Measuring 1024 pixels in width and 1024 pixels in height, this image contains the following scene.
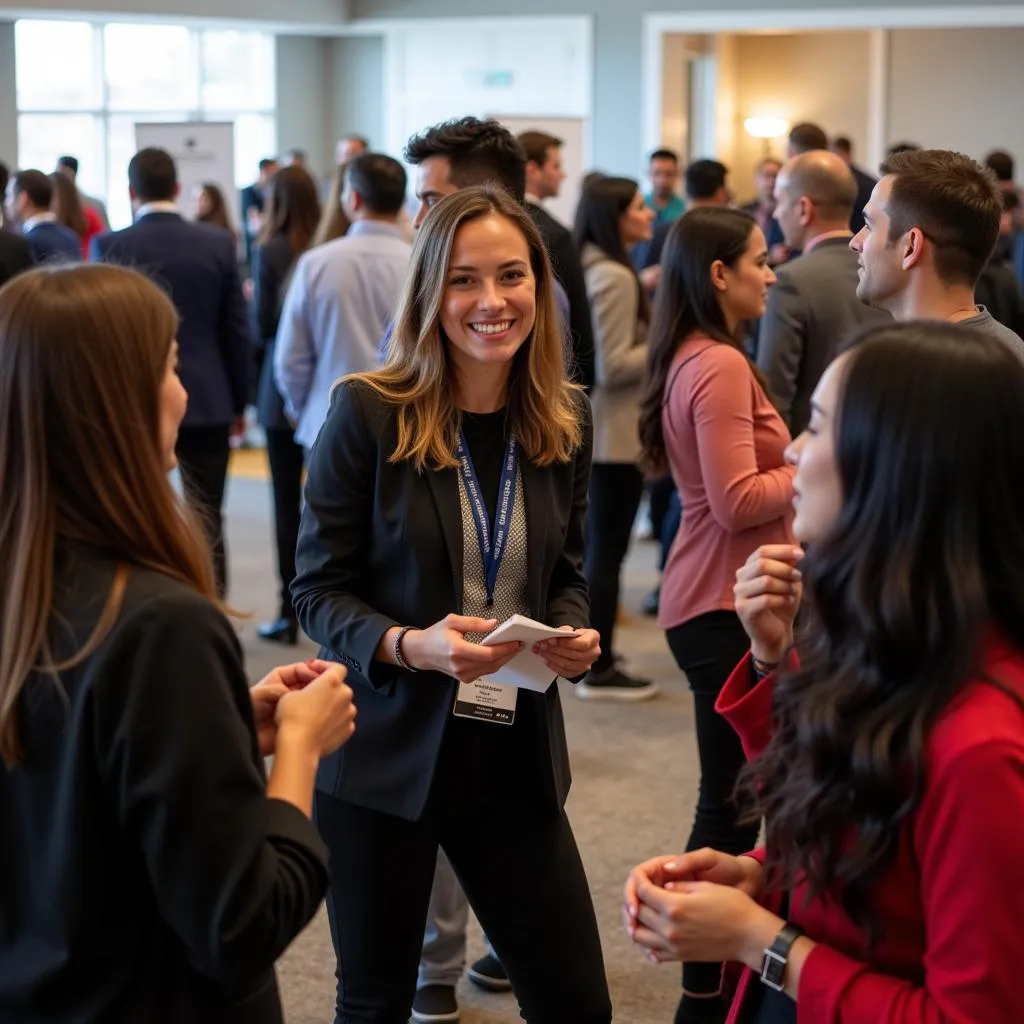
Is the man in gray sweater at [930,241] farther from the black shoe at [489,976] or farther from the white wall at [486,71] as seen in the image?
the white wall at [486,71]

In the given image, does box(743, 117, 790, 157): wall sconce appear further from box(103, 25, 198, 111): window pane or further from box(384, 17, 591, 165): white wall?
box(103, 25, 198, 111): window pane

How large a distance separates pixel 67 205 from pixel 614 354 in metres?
3.27

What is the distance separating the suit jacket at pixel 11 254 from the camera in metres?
5.19

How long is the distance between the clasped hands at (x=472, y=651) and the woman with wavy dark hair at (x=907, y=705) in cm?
61

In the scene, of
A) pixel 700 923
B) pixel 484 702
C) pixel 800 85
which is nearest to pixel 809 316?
pixel 484 702

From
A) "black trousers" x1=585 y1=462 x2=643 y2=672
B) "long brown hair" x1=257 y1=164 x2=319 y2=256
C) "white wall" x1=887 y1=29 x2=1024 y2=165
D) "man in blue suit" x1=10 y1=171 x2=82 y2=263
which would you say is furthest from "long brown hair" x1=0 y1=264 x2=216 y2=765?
"white wall" x1=887 y1=29 x2=1024 y2=165

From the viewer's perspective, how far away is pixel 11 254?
205 inches

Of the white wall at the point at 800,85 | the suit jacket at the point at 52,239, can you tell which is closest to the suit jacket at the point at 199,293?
the suit jacket at the point at 52,239

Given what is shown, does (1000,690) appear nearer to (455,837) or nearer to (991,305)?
(455,837)

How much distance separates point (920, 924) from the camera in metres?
1.33

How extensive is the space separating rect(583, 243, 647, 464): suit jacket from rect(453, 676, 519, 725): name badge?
8.81 feet

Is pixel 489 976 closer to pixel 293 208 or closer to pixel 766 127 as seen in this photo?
pixel 293 208

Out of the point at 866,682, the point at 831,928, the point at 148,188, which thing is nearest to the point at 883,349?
the point at 866,682

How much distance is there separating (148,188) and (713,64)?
9773 millimetres
